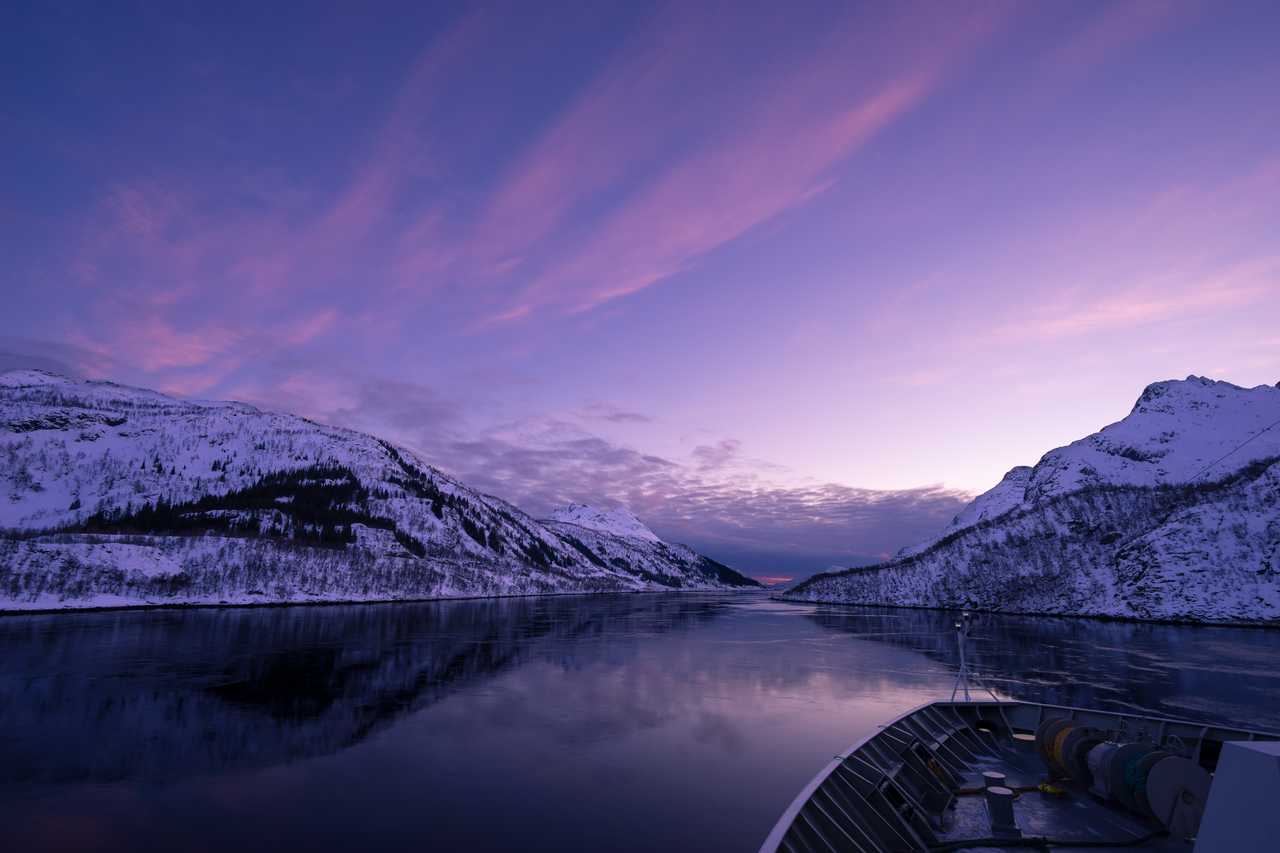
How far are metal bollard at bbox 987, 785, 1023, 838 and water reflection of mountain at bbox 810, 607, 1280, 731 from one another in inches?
1418

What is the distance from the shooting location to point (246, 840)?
69.4 ft

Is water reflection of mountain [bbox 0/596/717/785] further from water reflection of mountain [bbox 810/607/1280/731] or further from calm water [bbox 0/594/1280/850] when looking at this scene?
water reflection of mountain [bbox 810/607/1280/731]

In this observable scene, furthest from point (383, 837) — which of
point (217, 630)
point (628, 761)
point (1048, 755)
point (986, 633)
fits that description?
point (986, 633)

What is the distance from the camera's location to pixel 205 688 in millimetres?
46781

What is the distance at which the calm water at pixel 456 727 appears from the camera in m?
22.8

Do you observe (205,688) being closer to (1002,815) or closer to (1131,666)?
(1002,815)

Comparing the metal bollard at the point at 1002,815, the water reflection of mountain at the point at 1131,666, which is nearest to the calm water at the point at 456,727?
the water reflection of mountain at the point at 1131,666

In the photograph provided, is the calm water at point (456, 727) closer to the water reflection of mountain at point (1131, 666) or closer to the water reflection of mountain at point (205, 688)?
the water reflection of mountain at point (205, 688)

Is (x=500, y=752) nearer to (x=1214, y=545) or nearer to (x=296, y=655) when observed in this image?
(x=296, y=655)

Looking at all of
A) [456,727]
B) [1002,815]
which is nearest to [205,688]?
[456,727]

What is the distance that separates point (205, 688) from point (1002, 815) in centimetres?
5344

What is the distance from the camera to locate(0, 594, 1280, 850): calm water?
896 inches

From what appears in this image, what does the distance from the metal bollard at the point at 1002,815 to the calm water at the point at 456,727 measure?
26.6 ft

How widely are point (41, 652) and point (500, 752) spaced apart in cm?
6468
